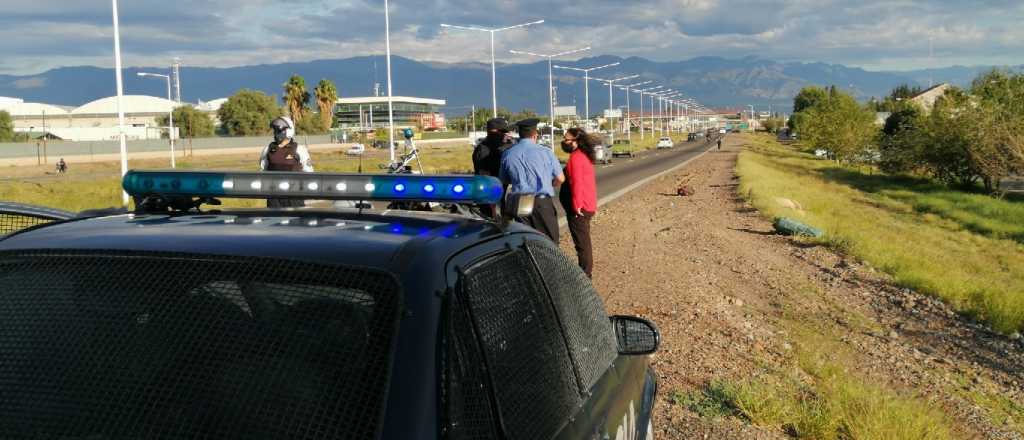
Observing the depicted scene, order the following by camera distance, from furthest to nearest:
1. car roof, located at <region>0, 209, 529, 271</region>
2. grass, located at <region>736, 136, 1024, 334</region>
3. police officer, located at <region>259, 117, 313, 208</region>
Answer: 1. grass, located at <region>736, 136, 1024, 334</region>
2. police officer, located at <region>259, 117, 313, 208</region>
3. car roof, located at <region>0, 209, 529, 271</region>

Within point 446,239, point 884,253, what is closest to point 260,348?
point 446,239

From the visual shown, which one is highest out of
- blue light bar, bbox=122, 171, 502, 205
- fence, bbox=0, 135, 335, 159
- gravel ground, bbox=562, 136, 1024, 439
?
fence, bbox=0, 135, 335, 159

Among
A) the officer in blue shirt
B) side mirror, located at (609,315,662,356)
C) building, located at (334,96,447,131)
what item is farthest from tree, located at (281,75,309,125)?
side mirror, located at (609,315,662,356)

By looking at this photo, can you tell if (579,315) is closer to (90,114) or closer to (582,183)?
(582,183)

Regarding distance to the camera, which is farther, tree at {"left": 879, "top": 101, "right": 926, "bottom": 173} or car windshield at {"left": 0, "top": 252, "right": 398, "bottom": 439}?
tree at {"left": 879, "top": 101, "right": 926, "bottom": 173}

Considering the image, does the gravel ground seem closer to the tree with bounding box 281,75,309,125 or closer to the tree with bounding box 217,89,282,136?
the tree with bounding box 281,75,309,125

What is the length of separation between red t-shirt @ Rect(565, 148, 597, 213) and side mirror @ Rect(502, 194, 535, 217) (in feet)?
20.6

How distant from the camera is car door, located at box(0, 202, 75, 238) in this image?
13.8 feet

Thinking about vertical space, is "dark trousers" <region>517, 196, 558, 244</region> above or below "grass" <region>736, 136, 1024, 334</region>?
above

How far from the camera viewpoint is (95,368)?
2066 millimetres

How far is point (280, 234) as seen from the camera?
232 cm

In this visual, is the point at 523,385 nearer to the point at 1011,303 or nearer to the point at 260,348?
the point at 260,348

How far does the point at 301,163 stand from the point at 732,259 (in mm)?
6882

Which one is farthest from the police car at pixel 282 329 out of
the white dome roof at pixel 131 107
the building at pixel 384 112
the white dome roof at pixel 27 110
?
the white dome roof at pixel 27 110
